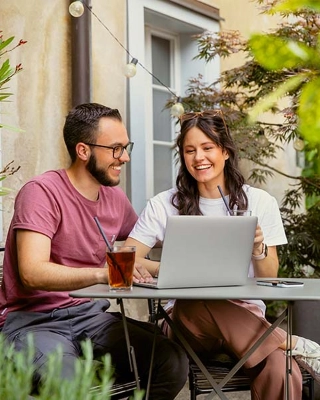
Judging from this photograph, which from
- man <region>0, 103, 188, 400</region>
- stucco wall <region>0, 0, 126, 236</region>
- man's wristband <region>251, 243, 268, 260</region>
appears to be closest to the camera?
man <region>0, 103, 188, 400</region>

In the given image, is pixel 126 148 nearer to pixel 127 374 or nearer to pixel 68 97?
pixel 127 374

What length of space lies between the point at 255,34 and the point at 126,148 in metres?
2.16

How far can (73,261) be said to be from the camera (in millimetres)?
2680

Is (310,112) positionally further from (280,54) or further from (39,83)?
(39,83)

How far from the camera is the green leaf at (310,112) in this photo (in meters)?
0.67

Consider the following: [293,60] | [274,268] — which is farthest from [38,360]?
[293,60]

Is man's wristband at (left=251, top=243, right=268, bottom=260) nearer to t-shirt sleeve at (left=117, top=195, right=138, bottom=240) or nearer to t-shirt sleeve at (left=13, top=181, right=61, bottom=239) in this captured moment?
t-shirt sleeve at (left=117, top=195, right=138, bottom=240)

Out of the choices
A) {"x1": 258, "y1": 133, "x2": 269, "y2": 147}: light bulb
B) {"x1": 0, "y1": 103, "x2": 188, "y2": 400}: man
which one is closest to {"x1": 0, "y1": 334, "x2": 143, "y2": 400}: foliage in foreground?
{"x1": 0, "y1": 103, "x2": 188, "y2": 400}: man

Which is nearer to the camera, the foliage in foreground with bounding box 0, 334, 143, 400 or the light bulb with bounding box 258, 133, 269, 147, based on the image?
the foliage in foreground with bounding box 0, 334, 143, 400

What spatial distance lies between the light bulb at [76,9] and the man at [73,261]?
189 cm

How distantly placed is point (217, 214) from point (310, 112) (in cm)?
227

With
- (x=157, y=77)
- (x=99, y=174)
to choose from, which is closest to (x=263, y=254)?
(x=99, y=174)

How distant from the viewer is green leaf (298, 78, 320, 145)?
672mm

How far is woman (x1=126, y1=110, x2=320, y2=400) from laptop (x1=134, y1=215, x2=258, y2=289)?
21cm
